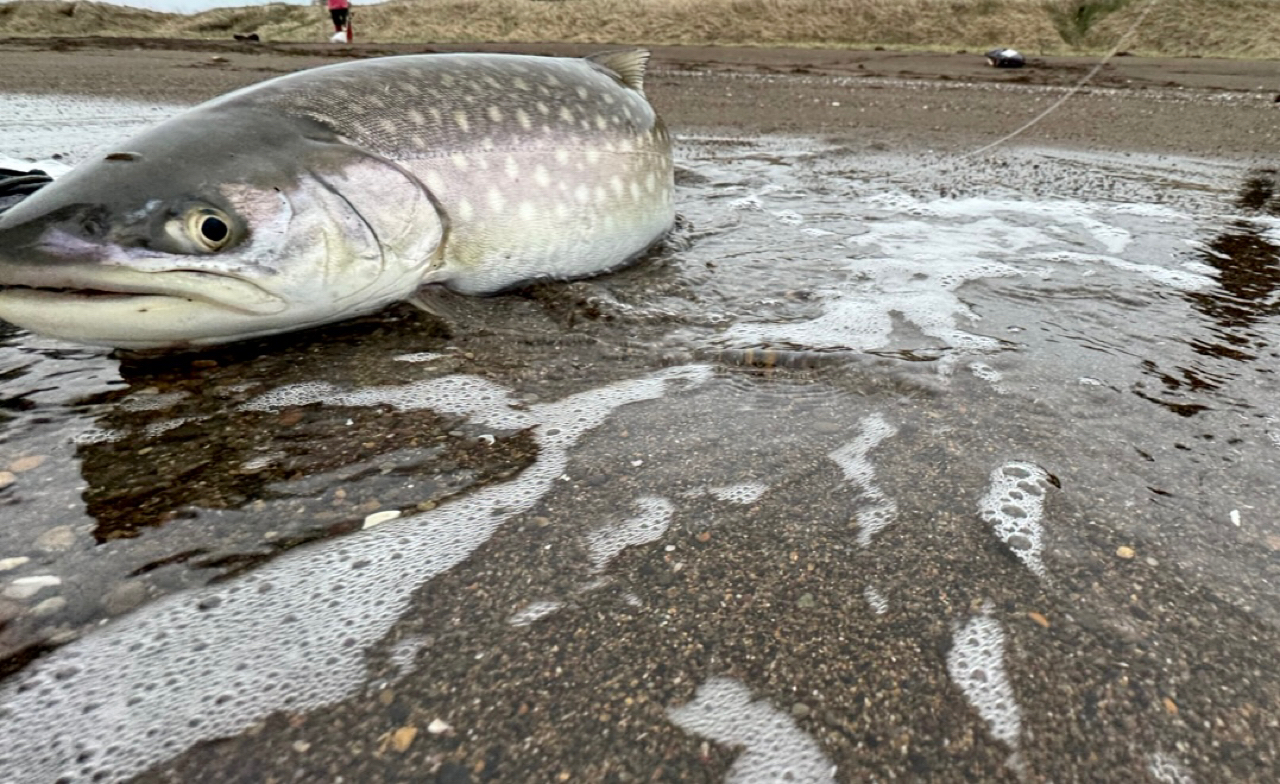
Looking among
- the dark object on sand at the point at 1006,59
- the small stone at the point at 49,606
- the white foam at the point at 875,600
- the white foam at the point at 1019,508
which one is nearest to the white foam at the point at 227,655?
the small stone at the point at 49,606

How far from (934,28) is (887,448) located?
90.3 ft

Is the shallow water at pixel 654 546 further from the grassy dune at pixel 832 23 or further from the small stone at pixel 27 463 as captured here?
the grassy dune at pixel 832 23

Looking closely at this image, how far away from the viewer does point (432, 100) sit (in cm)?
279

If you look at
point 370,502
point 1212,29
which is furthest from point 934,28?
point 370,502

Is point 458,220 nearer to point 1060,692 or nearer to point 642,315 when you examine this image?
point 642,315

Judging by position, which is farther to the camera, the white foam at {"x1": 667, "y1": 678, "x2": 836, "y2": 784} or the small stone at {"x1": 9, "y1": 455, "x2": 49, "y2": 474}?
the small stone at {"x1": 9, "y1": 455, "x2": 49, "y2": 474}

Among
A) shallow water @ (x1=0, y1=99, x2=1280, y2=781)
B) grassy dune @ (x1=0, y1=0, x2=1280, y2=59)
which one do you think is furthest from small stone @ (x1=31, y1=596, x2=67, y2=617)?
grassy dune @ (x1=0, y1=0, x2=1280, y2=59)

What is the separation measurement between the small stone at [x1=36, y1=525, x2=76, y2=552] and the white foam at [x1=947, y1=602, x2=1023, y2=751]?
1.90 m

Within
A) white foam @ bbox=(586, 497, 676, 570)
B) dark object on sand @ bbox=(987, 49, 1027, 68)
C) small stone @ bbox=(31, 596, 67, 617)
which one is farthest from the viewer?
dark object on sand @ bbox=(987, 49, 1027, 68)

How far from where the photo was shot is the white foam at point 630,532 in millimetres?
1713

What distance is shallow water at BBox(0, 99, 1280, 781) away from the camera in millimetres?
1280

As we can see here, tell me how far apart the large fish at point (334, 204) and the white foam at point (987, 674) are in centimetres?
206

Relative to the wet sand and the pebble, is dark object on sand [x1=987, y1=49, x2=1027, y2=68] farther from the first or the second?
the pebble

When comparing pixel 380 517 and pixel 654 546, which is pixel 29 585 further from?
pixel 654 546
